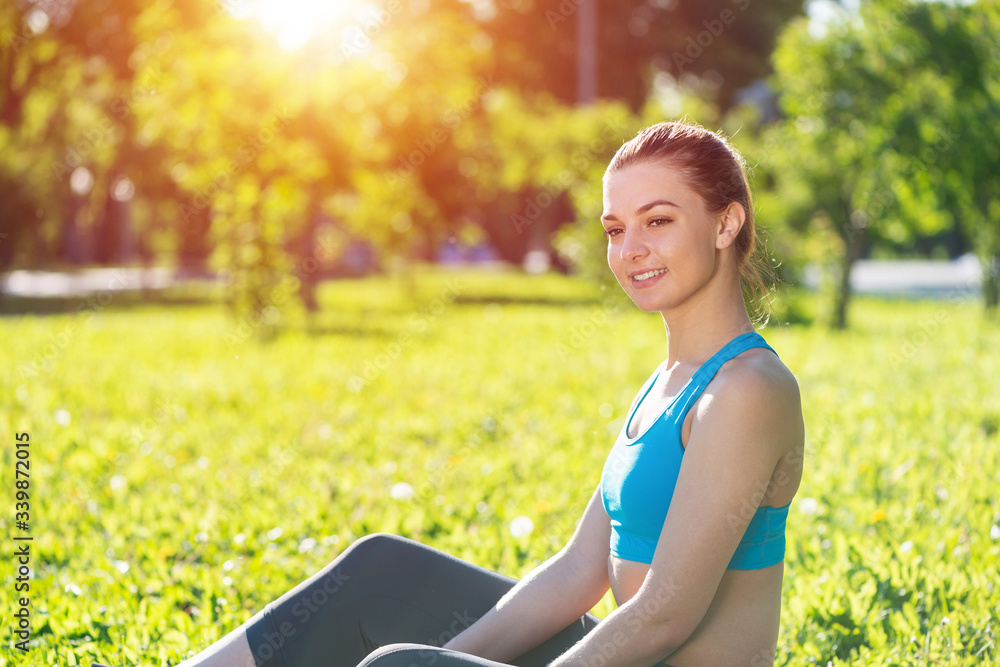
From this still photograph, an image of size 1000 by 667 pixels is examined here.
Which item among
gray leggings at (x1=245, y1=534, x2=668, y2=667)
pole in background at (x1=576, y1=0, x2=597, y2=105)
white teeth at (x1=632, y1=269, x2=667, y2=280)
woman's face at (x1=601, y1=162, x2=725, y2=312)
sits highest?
pole in background at (x1=576, y1=0, x2=597, y2=105)

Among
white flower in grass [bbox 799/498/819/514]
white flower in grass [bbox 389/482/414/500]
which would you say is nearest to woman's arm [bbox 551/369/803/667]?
white flower in grass [bbox 799/498/819/514]

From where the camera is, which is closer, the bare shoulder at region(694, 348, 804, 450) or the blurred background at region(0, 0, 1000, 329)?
the bare shoulder at region(694, 348, 804, 450)

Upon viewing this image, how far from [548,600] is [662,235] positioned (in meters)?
0.88

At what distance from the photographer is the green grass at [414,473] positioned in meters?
3.02

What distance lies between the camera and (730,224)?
1850mm

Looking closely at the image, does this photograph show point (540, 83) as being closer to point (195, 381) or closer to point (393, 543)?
point (195, 381)

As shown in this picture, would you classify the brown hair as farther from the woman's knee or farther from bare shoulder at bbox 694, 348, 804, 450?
the woman's knee

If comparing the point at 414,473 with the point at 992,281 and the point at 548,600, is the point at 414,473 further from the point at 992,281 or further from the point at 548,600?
the point at 992,281

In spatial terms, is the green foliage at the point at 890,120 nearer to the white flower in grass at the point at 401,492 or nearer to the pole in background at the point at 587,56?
the pole in background at the point at 587,56

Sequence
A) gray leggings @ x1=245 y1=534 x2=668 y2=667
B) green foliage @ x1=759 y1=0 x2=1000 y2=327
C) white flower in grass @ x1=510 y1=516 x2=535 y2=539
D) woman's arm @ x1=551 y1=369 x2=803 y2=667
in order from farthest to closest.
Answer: green foliage @ x1=759 y1=0 x2=1000 y2=327 < white flower in grass @ x1=510 y1=516 x2=535 y2=539 < gray leggings @ x1=245 y1=534 x2=668 y2=667 < woman's arm @ x1=551 y1=369 x2=803 y2=667

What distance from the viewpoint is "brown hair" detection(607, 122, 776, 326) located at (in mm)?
1815

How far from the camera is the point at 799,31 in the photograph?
11.4 metres

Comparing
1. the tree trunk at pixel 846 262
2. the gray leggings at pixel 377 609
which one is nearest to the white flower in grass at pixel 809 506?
the gray leggings at pixel 377 609

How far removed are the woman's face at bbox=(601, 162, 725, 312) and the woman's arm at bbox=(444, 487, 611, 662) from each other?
0.53 metres
